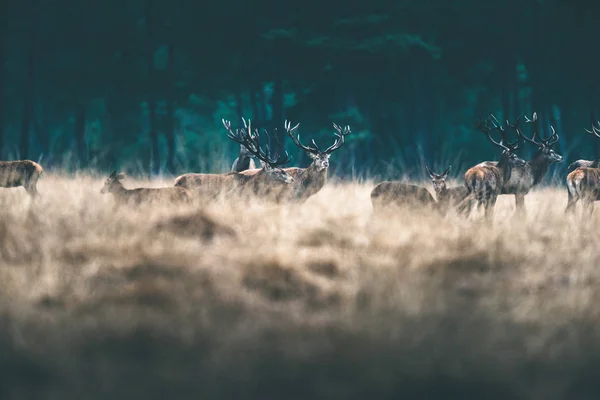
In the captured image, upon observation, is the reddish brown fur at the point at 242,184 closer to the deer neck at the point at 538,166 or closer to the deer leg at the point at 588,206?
the deer neck at the point at 538,166

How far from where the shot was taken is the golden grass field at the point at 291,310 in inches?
112

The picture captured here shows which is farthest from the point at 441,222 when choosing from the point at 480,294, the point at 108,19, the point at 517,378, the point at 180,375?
the point at 108,19

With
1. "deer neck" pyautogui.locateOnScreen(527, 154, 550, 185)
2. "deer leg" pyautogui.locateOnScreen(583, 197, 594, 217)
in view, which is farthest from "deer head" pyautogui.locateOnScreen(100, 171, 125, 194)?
"deer leg" pyautogui.locateOnScreen(583, 197, 594, 217)

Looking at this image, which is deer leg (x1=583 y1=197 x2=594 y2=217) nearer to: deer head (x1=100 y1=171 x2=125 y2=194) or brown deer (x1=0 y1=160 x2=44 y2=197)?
deer head (x1=100 y1=171 x2=125 y2=194)

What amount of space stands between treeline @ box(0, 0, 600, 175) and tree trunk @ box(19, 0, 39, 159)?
5 centimetres

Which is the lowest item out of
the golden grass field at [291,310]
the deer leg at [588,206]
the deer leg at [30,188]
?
the golden grass field at [291,310]

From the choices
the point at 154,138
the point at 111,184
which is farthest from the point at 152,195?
the point at 154,138

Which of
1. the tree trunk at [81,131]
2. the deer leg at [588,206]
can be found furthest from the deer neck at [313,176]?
the tree trunk at [81,131]

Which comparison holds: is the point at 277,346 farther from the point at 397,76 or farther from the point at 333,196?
the point at 397,76

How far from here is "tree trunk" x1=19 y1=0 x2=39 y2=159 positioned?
57.1 ft

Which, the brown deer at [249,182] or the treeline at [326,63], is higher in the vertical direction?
the treeline at [326,63]

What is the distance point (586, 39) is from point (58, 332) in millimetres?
17452

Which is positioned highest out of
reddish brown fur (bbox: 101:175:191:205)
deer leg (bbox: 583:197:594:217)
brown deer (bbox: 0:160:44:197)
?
brown deer (bbox: 0:160:44:197)

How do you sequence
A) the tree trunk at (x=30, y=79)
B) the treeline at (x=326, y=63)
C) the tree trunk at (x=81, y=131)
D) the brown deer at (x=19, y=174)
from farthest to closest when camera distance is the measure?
the tree trunk at (x=81, y=131) < the treeline at (x=326, y=63) < the tree trunk at (x=30, y=79) < the brown deer at (x=19, y=174)
